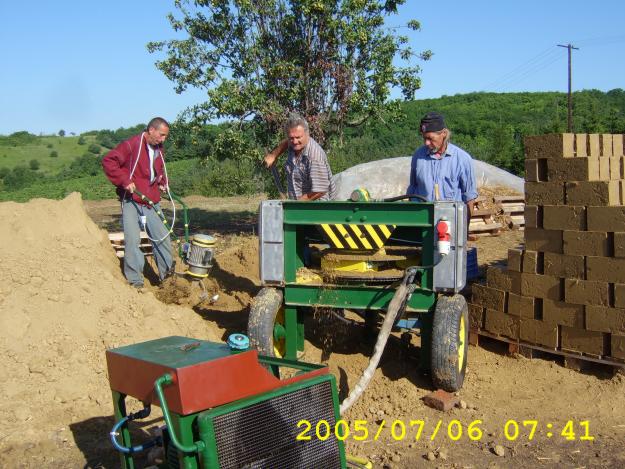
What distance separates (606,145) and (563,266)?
3.91ft

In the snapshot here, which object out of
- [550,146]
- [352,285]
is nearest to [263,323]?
[352,285]

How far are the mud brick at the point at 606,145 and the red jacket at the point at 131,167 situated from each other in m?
4.63

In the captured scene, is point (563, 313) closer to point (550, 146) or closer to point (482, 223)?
point (550, 146)

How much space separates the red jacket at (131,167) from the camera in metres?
7.29

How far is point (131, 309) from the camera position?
6.33 metres

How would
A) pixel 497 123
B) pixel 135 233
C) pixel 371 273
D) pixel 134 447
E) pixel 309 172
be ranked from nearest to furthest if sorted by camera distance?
pixel 134 447, pixel 371 273, pixel 309 172, pixel 135 233, pixel 497 123

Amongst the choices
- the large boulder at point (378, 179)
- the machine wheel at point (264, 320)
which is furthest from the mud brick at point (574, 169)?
the large boulder at point (378, 179)

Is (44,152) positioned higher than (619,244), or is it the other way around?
(44,152)

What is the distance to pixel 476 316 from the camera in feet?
20.8

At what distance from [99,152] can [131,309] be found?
51086 millimetres

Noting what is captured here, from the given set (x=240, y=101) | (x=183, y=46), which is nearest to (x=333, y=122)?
(x=240, y=101)

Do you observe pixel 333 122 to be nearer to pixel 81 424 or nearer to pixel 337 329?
pixel 337 329

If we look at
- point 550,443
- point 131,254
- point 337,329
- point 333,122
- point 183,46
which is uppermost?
point 183,46

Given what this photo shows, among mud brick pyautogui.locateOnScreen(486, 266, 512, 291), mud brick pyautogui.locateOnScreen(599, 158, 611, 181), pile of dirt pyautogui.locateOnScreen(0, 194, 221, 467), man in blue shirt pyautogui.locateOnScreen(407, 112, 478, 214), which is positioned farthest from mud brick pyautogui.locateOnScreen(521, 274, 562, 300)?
pile of dirt pyautogui.locateOnScreen(0, 194, 221, 467)
